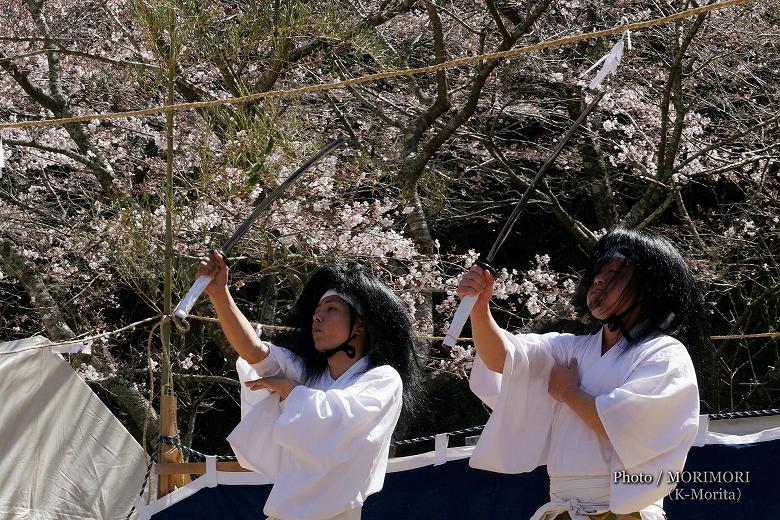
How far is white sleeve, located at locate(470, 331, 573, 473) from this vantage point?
2578 millimetres

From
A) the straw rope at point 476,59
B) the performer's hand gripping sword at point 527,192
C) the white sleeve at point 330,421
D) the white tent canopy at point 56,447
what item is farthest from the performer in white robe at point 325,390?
the white tent canopy at point 56,447

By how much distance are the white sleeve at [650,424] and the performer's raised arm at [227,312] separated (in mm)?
892

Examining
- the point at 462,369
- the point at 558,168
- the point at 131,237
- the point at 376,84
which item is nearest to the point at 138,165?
the point at 131,237

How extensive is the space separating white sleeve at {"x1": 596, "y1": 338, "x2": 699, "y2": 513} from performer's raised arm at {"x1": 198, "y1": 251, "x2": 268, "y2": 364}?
2.93 ft

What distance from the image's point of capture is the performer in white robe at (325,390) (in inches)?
98.6

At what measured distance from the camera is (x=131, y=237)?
15.6ft

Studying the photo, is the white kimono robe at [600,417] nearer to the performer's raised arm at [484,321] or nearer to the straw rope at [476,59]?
the performer's raised arm at [484,321]

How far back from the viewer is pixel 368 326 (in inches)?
109

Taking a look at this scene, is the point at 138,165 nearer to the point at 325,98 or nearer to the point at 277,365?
the point at 325,98

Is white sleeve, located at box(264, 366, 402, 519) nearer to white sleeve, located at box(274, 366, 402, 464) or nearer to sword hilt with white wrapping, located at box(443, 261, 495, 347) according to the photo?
white sleeve, located at box(274, 366, 402, 464)

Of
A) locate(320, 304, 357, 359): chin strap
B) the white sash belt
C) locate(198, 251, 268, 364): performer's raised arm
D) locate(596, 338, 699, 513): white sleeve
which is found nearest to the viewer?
locate(596, 338, 699, 513): white sleeve

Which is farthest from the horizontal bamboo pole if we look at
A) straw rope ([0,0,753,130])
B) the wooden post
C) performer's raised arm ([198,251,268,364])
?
straw rope ([0,0,753,130])

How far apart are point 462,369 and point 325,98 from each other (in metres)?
1.63

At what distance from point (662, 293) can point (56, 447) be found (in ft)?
7.23
